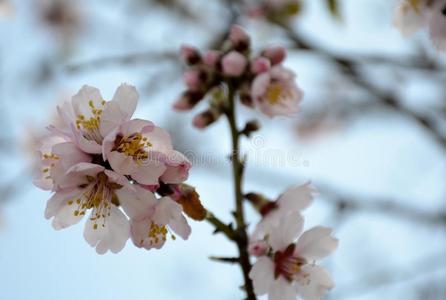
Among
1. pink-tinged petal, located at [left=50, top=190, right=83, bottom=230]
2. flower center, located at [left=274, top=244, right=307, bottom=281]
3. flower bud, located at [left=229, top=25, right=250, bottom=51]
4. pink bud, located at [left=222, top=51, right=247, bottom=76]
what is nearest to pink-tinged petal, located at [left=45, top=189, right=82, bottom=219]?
pink-tinged petal, located at [left=50, top=190, right=83, bottom=230]

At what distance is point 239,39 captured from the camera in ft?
6.01

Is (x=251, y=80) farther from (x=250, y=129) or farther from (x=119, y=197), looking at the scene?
(x=119, y=197)

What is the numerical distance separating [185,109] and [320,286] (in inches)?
28.3

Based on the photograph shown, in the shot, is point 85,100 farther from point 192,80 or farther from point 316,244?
point 316,244

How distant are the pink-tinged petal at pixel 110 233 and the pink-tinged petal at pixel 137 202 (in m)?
0.05

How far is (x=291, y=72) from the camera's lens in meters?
1.85

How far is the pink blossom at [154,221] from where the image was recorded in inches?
48.3

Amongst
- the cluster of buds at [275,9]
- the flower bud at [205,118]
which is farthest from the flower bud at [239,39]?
the cluster of buds at [275,9]

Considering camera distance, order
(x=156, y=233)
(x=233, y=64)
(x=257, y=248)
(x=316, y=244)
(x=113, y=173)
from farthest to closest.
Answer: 1. (x=233, y=64)
2. (x=316, y=244)
3. (x=257, y=248)
4. (x=156, y=233)
5. (x=113, y=173)

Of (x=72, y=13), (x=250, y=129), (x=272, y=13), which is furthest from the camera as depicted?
(x=72, y=13)

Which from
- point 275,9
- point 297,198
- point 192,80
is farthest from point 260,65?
point 275,9

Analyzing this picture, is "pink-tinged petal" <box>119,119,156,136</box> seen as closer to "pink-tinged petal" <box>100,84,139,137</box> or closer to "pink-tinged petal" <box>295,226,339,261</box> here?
"pink-tinged petal" <box>100,84,139,137</box>

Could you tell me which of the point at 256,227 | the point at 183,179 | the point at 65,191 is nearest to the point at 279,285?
the point at 256,227

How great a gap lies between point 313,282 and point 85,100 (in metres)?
0.73
